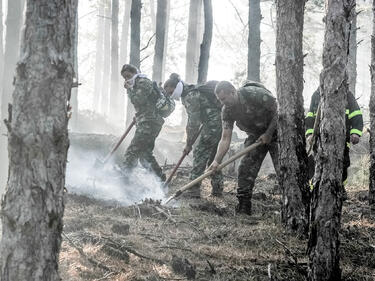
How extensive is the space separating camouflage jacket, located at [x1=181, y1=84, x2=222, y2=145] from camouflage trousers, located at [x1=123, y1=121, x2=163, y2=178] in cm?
75

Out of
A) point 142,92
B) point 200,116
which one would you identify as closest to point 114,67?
point 142,92

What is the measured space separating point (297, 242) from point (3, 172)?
35.5 feet

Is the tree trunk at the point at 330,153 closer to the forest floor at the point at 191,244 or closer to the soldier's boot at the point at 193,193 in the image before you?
the forest floor at the point at 191,244

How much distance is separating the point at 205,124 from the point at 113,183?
2.10 m

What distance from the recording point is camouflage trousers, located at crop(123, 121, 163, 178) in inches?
301

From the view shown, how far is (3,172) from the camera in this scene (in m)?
12.8

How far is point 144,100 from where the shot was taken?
7668 mm

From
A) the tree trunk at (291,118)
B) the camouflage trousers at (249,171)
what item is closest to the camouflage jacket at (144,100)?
the camouflage trousers at (249,171)

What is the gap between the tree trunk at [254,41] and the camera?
1152 centimetres

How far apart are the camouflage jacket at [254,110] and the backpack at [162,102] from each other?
1.88 m

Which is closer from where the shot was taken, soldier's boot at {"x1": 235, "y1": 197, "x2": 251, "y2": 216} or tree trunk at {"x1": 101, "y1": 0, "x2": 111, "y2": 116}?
soldier's boot at {"x1": 235, "y1": 197, "x2": 251, "y2": 216}

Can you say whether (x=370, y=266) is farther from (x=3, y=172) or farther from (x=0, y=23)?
(x=0, y=23)

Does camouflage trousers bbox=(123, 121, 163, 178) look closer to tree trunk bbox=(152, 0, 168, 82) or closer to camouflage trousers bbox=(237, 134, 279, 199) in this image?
camouflage trousers bbox=(237, 134, 279, 199)

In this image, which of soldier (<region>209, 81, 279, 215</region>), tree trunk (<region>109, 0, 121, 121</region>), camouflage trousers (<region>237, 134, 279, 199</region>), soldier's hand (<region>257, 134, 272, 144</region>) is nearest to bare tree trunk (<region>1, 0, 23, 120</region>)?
tree trunk (<region>109, 0, 121, 121</region>)
